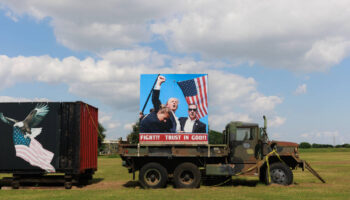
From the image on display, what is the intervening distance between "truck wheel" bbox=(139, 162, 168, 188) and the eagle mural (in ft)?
13.8

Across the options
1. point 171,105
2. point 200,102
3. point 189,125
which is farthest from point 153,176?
point 200,102

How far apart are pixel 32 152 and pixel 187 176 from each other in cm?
710

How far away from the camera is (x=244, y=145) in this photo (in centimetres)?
1505

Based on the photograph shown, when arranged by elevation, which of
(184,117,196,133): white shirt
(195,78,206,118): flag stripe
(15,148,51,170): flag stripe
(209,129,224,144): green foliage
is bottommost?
(15,148,51,170): flag stripe

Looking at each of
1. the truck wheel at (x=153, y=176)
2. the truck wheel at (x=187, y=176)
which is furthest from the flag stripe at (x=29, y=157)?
the truck wheel at (x=187, y=176)

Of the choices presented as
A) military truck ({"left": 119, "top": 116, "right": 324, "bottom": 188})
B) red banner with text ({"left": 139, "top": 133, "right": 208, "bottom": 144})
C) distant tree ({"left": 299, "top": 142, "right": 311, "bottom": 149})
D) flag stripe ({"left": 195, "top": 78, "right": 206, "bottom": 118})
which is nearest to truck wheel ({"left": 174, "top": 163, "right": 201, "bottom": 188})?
military truck ({"left": 119, "top": 116, "right": 324, "bottom": 188})

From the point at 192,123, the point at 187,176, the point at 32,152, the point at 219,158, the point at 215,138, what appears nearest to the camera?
the point at 187,176

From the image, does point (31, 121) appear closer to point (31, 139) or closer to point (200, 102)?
point (31, 139)

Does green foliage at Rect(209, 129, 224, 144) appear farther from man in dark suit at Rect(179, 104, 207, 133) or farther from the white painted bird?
the white painted bird

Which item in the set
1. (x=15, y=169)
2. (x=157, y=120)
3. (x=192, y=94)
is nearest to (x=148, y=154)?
(x=157, y=120)

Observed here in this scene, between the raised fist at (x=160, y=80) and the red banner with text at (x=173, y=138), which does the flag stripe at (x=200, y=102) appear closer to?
the red banner with text at (x=173, y=138)

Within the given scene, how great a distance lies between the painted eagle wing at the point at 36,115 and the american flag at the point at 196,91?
20.8ft

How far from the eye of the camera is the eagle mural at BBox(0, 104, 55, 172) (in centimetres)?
1562

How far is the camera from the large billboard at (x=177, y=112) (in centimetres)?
1546
